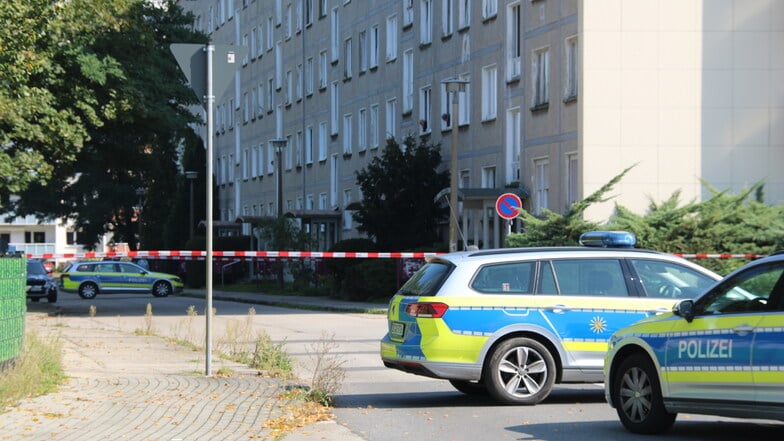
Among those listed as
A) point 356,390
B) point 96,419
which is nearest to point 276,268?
point 356,390

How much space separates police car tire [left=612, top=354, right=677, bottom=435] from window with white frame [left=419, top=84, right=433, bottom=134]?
33.9 metres

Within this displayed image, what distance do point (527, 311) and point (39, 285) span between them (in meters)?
32.1

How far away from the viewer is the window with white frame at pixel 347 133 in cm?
5438

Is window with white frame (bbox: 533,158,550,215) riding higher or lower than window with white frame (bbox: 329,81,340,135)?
lower

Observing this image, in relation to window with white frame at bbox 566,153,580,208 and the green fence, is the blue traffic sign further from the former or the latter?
the green fence

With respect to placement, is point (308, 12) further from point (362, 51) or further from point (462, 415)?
point (462, 415)

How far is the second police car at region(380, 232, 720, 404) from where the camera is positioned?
39.9 ft

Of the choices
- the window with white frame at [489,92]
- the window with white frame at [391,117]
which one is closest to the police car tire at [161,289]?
the window with white frame at [391,117]

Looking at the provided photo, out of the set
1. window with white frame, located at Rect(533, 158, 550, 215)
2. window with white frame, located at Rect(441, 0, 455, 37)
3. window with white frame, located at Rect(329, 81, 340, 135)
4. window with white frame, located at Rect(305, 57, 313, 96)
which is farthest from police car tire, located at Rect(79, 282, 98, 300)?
window with white frame, located at Rect(533, 158, 550, 215)

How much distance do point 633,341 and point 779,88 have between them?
2430 cm

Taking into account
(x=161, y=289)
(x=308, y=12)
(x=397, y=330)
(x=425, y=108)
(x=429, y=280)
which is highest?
(x=308, y=12)

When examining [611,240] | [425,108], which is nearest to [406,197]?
[425,108]

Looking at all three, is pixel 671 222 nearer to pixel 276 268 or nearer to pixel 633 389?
pixel 633 389

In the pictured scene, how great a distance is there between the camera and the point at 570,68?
108ft
